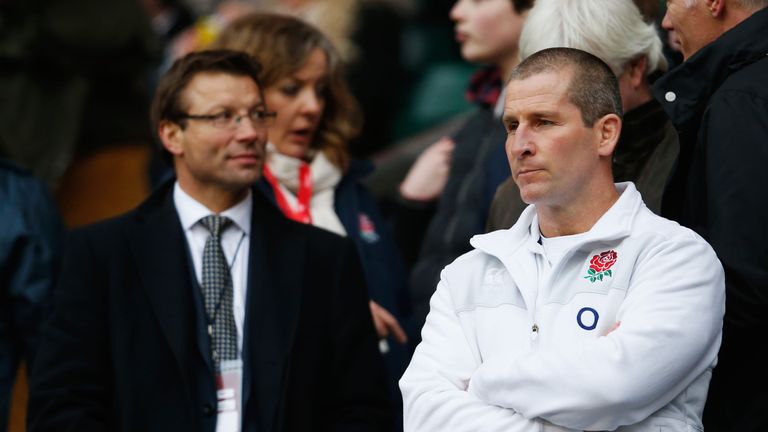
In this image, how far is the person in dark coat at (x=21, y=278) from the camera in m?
4.84

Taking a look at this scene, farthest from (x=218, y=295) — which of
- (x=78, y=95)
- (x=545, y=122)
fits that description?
(x=78, y=95)

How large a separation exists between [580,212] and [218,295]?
56.5 inches

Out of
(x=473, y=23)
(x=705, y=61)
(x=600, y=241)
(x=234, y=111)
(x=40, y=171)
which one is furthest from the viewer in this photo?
(x=40, y=171)

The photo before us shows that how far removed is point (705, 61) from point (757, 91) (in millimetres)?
205

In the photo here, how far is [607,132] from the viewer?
3.25 meters

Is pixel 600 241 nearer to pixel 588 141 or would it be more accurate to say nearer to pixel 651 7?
pixel 588 141

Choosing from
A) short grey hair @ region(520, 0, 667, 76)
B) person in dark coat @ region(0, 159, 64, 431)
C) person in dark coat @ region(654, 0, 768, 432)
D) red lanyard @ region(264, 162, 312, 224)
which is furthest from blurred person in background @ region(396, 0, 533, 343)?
person in dark coat @ region(0, 159, 64, 431)

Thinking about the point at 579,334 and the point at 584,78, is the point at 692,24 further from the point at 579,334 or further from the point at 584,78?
the point at 579,334

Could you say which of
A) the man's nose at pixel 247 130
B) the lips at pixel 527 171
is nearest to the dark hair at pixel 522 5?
the man's nose at pixel 247 130

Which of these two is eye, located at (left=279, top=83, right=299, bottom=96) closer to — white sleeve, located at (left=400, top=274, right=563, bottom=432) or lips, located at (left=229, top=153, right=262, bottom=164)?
lips, located at (left=229, top=153, right=262, bottom=164)

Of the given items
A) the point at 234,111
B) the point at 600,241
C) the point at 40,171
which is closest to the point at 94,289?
the point at 234,111

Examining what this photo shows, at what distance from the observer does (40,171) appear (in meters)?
6.67

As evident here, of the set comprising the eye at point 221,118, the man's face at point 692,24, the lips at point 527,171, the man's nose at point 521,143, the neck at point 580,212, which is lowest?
the neck at point 580,212

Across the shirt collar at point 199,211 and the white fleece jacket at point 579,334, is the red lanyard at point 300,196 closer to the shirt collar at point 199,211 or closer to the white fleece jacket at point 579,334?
the shirt collar at point 199,211
